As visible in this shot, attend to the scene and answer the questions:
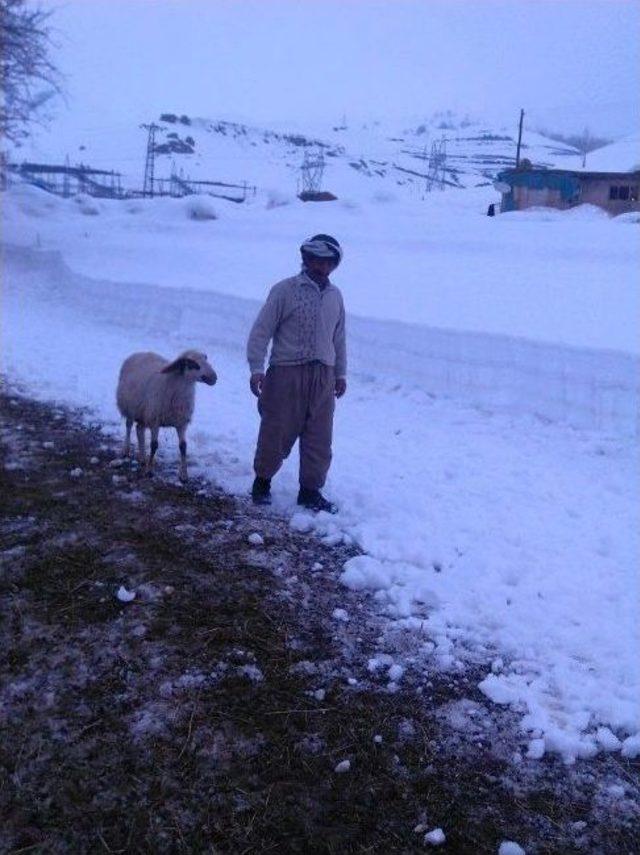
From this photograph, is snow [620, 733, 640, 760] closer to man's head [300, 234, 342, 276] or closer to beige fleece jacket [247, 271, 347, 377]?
beige fleece jacket [247, 271, 347, 377]

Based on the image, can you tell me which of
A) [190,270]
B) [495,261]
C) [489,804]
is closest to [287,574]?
[489,804]

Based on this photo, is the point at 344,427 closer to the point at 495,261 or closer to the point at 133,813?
the point at 133,813

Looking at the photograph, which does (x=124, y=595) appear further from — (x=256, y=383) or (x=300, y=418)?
(x=300, y=418)

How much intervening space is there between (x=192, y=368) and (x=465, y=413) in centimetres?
357

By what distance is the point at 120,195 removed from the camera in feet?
148

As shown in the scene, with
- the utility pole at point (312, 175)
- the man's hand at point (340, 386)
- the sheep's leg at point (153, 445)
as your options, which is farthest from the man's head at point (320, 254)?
the utility pole at point (312, 175)

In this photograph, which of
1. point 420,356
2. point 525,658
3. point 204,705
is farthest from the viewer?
point 420,356

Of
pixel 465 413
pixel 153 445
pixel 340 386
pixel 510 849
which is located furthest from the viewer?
pixel 465 413

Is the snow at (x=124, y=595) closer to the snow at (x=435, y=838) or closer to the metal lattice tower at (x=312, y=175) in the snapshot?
the snow at (x=435, y=838)

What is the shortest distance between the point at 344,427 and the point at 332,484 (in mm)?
1931

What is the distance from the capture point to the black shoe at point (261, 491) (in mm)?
5828

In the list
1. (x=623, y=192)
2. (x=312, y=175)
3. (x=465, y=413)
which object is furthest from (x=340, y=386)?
(x=312, y=175)

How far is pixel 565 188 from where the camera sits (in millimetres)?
35719

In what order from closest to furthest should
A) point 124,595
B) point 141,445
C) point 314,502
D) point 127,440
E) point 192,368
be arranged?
point 124,595, point 314,502, point 192,368, point 141,445, point 127,440
